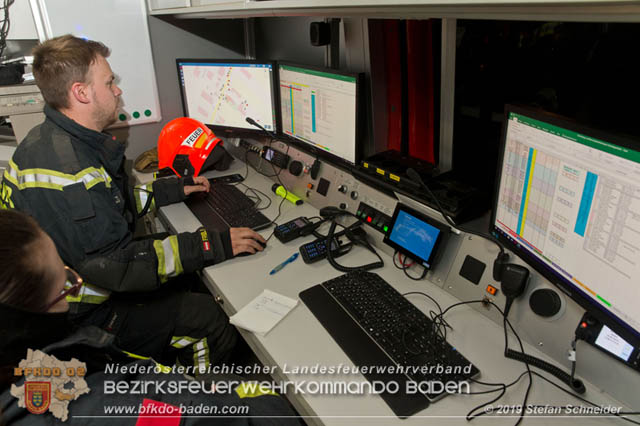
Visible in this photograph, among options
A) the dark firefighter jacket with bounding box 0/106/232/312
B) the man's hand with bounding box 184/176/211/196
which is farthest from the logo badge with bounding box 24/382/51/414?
the man's hand with bounding box 184/176/211/196

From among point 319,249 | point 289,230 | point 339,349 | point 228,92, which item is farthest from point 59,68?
point 339,349

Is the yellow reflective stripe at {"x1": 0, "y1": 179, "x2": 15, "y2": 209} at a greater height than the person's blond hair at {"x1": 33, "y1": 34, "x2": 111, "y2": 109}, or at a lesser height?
lesser

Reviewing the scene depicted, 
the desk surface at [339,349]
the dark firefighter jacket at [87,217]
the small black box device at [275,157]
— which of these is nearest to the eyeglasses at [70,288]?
the dark firefighter jacket at [87,217]

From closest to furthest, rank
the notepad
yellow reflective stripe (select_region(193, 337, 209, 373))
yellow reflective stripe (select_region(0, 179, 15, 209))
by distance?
the notepad
yellow reflective stripe (select_region(0, 179, 15, 209))
yellow reflective stripe (select_region(193, 337, 209, 373))

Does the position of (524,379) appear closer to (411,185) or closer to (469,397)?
(469,397)

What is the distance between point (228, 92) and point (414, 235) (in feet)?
4.39

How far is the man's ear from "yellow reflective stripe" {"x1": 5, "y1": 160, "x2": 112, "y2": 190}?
0.99 ft

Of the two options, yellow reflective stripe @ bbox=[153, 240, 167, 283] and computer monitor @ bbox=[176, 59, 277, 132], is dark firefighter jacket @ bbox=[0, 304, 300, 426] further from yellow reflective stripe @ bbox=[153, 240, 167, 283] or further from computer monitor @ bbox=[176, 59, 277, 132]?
computer monitor @ bbox=[176, 59, 277, 132]

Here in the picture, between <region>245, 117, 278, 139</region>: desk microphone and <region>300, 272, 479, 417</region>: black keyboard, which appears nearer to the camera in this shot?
<region>300, 272, 479, 417</region>: black keyboard

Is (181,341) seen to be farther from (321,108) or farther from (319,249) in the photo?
(321,108)

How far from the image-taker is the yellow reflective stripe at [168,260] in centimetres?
135

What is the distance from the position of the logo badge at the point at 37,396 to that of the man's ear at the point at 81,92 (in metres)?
1.07

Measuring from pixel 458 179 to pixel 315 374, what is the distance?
31.6 inches

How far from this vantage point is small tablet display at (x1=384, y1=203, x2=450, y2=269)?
3.91ft
